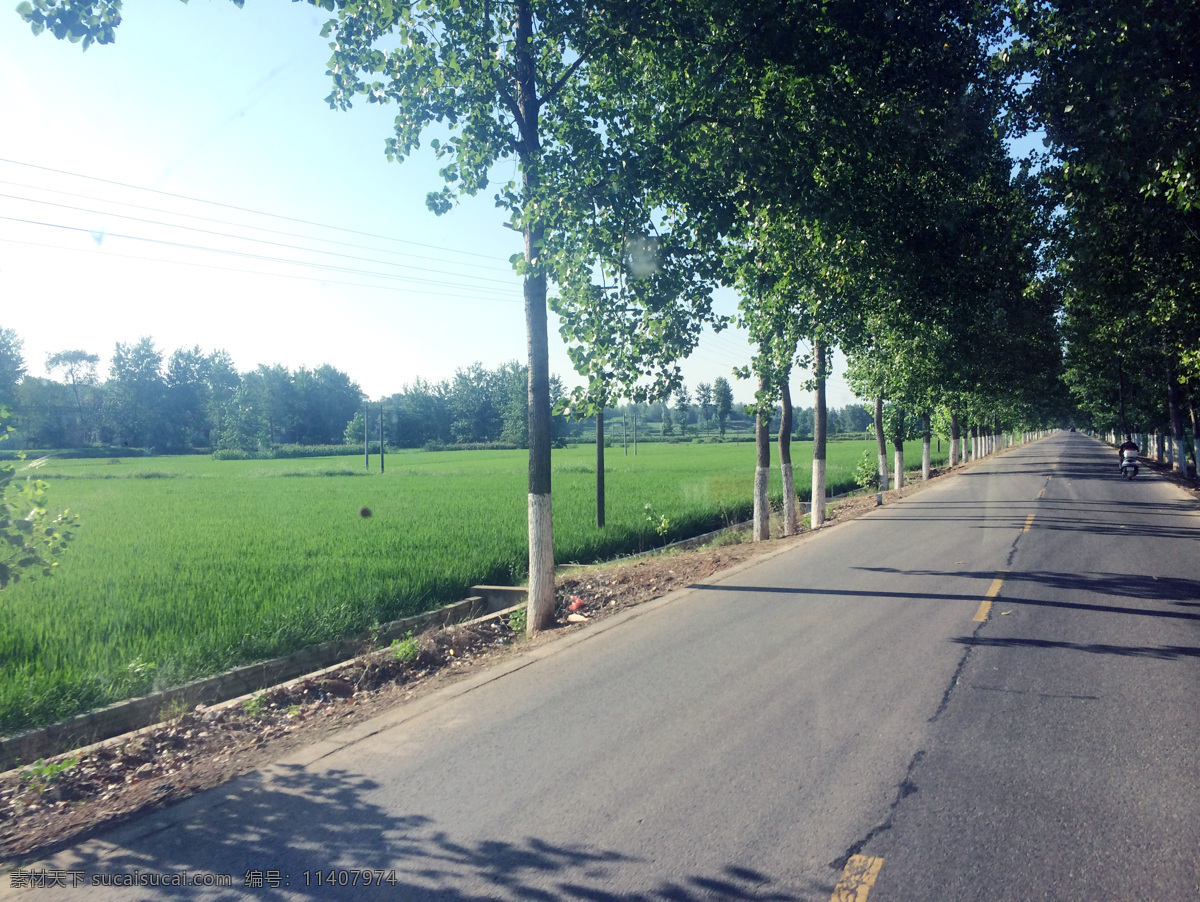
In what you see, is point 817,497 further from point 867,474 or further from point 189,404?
point 189,404

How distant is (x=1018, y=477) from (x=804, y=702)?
104 ft

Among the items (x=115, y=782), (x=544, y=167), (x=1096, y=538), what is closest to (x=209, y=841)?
(x=115, y=782)

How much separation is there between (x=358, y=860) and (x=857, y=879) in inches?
91.5

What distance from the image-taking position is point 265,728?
625 centimetres

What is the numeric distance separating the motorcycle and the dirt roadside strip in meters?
26.2

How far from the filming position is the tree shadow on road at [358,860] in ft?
11.2

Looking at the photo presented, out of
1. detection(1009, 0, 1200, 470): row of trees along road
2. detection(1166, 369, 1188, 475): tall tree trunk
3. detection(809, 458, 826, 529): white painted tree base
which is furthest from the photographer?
detection(1166, 369, 1188, 475): tall tree trunk

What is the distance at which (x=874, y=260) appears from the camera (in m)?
11.2

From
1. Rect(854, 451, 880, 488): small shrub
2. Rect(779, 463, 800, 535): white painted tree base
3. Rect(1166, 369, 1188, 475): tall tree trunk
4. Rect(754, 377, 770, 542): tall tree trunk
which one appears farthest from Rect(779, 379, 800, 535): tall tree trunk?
Rect(1166, 369, 1188, 475): tall tree trunk

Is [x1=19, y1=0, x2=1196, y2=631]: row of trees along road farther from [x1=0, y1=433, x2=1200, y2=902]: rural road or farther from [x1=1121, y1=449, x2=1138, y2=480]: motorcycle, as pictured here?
[x1=1121, y1=449, x2=1138, y2=480]: motorcycle

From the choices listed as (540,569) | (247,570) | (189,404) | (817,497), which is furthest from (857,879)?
(189,404)

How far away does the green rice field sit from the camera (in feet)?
23.6

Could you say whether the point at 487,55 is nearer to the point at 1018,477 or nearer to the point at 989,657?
the point at 989,657

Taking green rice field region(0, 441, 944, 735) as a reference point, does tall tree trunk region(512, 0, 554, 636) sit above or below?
above
